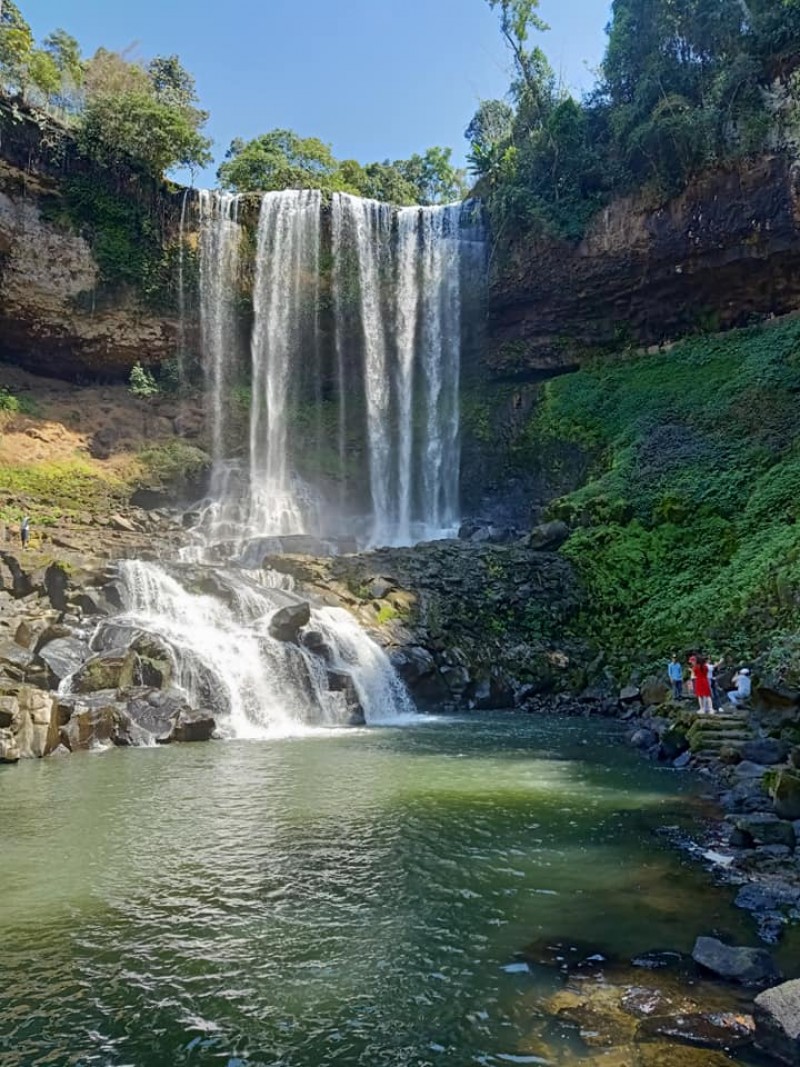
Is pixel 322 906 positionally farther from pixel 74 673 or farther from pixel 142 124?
pixel 142 124

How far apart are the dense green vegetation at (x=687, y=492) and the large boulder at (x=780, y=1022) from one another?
13924mm

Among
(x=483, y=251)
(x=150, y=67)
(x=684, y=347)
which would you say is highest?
(x=150, y=67)

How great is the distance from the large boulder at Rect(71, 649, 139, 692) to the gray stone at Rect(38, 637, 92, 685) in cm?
30

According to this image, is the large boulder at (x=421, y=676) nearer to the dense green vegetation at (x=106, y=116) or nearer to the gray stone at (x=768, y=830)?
the gray stone at (x=768, y=830)

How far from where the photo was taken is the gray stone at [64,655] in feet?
56.0

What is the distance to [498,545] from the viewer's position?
89.5ft

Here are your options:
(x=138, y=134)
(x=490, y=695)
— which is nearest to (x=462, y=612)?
(x=490, y=695)

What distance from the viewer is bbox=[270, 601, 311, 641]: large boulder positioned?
20.1 m

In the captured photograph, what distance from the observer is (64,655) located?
1764 cm

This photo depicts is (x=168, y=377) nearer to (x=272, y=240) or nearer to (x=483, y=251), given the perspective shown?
(x=272, y=240)

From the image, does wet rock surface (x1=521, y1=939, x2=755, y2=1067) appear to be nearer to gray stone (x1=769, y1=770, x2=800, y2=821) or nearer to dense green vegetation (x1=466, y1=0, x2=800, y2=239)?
gray stone (x1=769, y1=770, x2=800, y2=821)

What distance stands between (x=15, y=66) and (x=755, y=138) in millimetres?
31333

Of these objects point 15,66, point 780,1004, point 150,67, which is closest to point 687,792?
point 780,1004

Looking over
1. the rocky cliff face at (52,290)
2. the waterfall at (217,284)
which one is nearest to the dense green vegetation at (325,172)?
the waterfall at (217,284)
